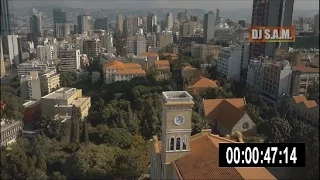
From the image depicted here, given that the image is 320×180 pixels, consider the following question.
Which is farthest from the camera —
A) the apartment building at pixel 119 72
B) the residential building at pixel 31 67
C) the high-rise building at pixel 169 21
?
the high-rise building at pixel 169 21

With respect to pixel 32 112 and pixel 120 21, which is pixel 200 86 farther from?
pixel 120 21

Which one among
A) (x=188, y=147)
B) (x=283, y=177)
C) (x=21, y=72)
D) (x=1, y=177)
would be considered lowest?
(x=1, y=177)

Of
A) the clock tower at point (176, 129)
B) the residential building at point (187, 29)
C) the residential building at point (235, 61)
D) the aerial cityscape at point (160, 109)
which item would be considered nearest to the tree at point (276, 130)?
the aerial cityscape at point (160, 109)

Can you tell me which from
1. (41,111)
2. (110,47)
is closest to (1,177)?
(41,111)

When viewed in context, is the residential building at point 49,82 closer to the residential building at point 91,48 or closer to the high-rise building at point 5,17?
the high-rise building at point 5,17

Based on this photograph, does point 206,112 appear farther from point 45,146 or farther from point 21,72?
point 21,72

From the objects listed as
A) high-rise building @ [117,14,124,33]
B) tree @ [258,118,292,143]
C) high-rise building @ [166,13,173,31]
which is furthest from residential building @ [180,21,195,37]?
tree @ [258,118,292,143]

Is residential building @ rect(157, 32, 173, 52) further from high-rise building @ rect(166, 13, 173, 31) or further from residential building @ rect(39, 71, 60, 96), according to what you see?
residential building @ rect(39, 71, 60, 96)

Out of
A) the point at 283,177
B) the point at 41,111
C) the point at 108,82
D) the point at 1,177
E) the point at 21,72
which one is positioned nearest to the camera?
the point at 283,177
